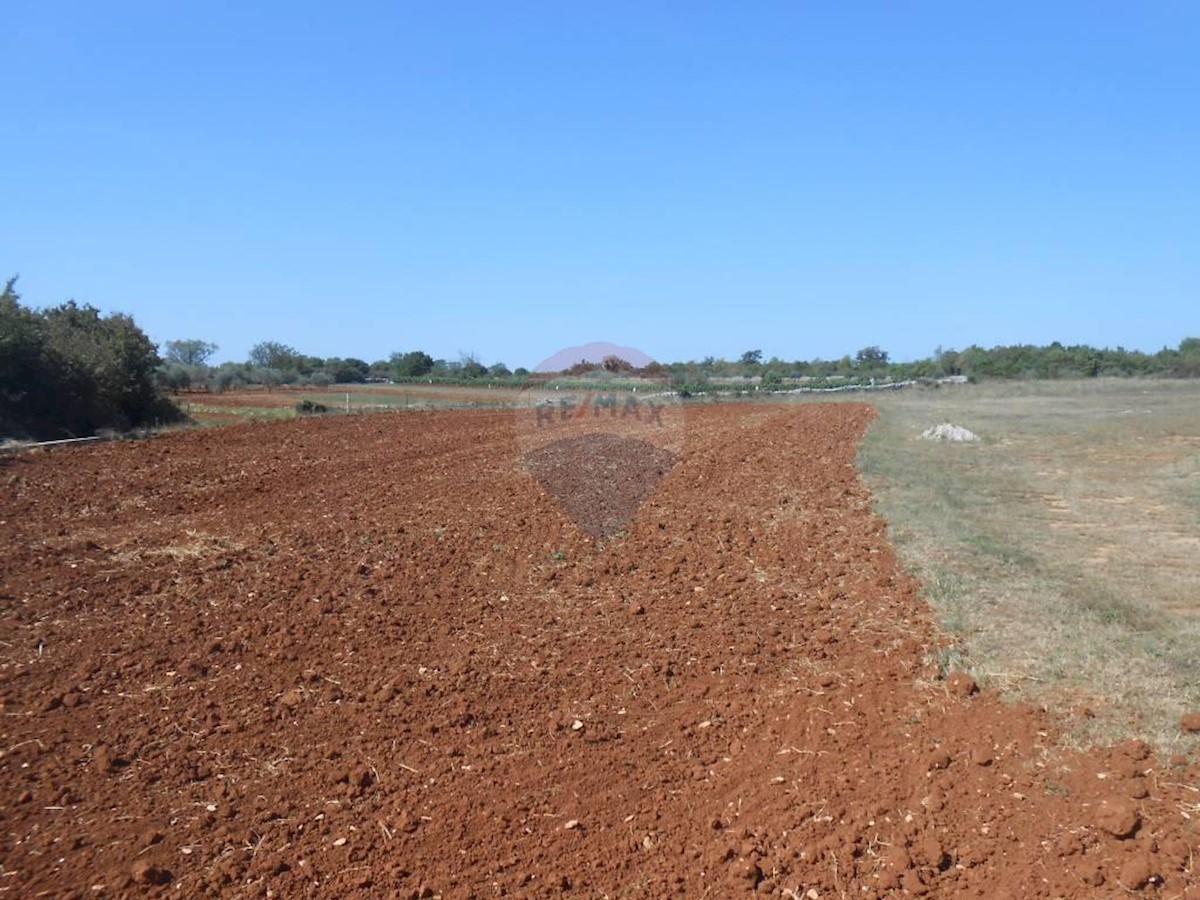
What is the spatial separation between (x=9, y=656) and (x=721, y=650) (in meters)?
5.17

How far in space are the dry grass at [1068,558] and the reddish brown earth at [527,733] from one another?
413 mm

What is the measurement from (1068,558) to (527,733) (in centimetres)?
638

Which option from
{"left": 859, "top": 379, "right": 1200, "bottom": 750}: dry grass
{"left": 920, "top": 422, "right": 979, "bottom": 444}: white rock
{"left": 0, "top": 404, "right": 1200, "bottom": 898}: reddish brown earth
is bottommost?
{"left": 0, "top": 404, "right": 1200, "bottom": 898}: reddish brown earth

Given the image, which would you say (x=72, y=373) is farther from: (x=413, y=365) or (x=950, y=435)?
(x=413, y=365)

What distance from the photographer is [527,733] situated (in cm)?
533

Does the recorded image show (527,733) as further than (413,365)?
No

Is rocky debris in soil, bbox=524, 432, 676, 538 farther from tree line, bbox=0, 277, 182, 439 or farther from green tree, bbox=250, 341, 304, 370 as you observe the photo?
green tree, bbox=250, 341, 304, 370

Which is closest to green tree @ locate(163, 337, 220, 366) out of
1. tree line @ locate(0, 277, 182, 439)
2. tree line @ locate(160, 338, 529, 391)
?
tree line @ locate(160, 338, 529, 391)

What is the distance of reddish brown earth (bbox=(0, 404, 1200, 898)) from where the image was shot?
3.91 m

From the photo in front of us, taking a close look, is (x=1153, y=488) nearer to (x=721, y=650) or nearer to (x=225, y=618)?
(x=721, y=650)

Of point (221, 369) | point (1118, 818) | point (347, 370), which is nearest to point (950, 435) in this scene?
point (1118, 818)

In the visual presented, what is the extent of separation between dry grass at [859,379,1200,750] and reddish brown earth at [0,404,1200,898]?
41 cm

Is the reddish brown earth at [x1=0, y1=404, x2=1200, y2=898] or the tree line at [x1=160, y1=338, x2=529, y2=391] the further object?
the tree line at [x1=160, y1=338, x2=529, y2=391]

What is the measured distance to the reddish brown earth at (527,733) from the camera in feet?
12.8
